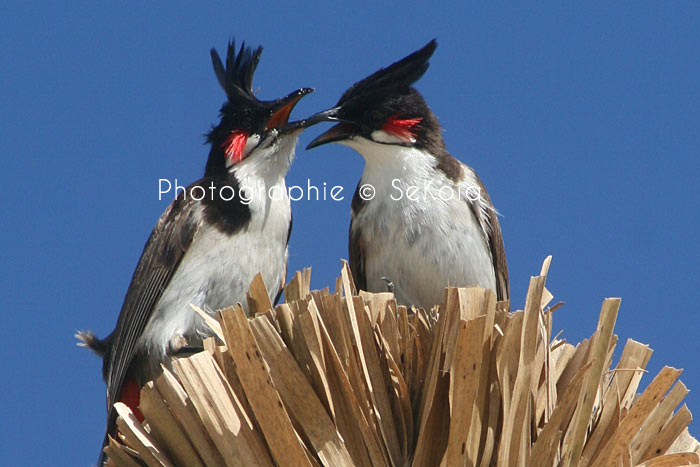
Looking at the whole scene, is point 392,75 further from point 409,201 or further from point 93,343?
point 93,343

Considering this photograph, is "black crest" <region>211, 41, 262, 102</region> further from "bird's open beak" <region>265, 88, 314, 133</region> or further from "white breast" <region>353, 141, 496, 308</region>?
"white breast" <region>353, 141, 496, 308</region>

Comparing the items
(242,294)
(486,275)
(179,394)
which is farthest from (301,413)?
(486,275)

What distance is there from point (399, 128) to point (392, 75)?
0.31 m

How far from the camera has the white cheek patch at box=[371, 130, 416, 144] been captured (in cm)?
514

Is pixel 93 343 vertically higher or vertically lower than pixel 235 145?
lower

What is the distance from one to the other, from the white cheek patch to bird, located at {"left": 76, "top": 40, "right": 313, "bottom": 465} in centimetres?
45

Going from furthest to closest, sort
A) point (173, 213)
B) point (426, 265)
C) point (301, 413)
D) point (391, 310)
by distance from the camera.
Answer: point (173, 213) < point (426, 265) < point (391, 310) < point (301, 413)

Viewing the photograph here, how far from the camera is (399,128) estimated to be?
5188 millimetres

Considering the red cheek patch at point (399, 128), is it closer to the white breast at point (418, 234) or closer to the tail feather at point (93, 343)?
the white breast at point (418, 234)

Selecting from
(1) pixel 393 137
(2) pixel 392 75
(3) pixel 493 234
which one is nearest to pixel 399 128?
(1) pixel 393 137

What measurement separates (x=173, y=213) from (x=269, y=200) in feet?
2.10

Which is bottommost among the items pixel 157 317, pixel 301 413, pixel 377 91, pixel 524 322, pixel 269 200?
pixel 301 413

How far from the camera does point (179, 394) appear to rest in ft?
9.08

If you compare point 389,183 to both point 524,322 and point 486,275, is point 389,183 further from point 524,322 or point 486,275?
point 524,322
